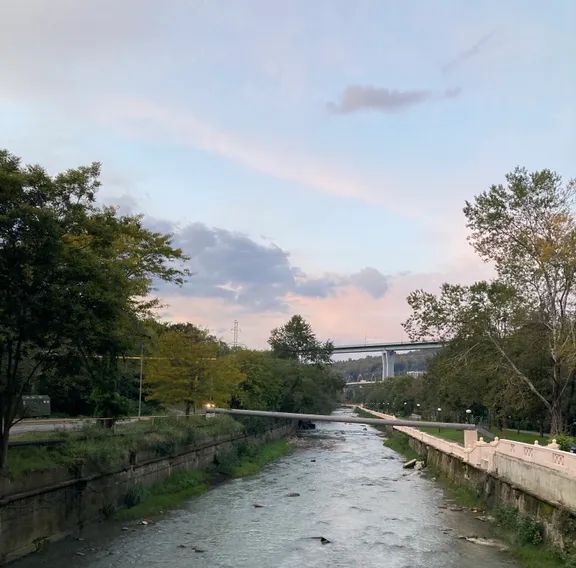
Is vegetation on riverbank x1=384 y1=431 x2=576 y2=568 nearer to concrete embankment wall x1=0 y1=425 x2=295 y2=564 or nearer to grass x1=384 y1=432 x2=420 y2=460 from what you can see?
concrete embankment wall x1=0 y1=425 x2=295 y2=564

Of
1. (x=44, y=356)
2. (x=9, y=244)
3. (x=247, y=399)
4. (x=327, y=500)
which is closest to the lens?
(x=9, y=244)

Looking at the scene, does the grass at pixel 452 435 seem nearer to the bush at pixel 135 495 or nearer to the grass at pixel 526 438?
the grass at pixel 526 438

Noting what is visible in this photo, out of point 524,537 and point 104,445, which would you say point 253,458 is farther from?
point 524,537

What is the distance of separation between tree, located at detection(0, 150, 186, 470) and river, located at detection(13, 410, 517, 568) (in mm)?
5573

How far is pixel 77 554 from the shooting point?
19.7 metres

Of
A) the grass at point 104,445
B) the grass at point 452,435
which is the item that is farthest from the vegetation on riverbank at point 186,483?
the grass at point 452,435

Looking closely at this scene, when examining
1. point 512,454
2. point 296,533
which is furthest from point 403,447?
point 296,533

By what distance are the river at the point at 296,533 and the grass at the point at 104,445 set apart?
272cm

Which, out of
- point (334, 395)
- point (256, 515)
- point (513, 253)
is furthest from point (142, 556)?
point (334, 395)

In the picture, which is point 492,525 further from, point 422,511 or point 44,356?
point 44,356

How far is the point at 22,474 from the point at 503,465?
20.5m

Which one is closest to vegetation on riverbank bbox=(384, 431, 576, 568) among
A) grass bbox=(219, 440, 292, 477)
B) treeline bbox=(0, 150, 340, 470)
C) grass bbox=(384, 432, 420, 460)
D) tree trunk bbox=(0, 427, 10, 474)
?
treeline bbox=(0, 150, 340, 470)

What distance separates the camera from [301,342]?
477 ft

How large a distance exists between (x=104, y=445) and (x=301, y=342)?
4717 inches
